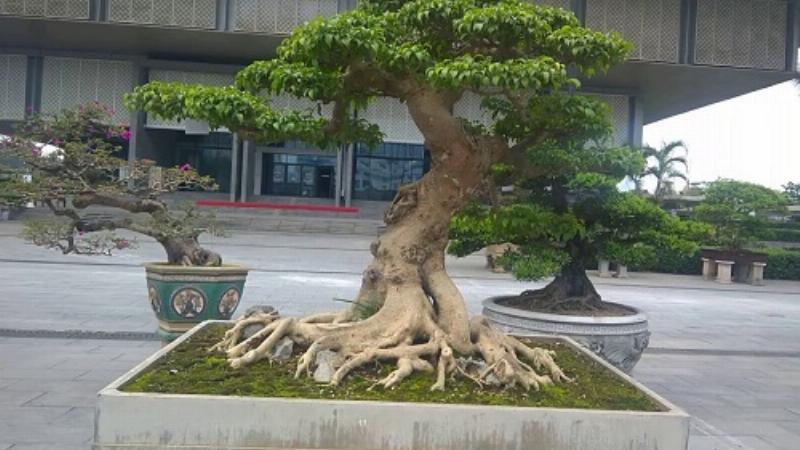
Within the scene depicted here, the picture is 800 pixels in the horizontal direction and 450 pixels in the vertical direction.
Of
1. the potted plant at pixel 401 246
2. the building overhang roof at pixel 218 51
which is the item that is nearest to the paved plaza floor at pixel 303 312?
the potted plant at pixel 401 246

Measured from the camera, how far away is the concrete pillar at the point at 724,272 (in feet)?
59.3

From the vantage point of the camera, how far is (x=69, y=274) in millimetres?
12117

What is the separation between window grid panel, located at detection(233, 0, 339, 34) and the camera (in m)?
18.9

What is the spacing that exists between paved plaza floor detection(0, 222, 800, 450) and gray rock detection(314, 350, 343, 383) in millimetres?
1671

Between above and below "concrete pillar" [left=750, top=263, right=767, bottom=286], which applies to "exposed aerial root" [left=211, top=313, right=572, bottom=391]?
above

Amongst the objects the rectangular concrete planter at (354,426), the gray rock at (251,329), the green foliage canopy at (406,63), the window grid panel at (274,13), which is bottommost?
the rectangular concrete planter at (354,426)

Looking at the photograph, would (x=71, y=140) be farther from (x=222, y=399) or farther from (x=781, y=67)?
(x=781, y=67)

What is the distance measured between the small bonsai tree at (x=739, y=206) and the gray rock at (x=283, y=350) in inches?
565

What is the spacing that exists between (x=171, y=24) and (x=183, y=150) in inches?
523

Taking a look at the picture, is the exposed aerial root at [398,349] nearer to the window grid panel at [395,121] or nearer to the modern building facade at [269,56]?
the modern building facade at [269,56]

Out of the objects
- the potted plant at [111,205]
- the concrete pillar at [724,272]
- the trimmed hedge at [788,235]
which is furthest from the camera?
→ the trimmed hedge at [788,235]

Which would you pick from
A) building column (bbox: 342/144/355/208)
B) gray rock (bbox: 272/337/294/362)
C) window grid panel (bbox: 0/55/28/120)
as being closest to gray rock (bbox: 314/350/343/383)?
gray rock (bbox: 272/337/294/362)

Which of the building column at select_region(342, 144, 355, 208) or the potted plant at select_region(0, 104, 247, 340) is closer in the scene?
the potted plant at select_region(0, 104, 247, 340)

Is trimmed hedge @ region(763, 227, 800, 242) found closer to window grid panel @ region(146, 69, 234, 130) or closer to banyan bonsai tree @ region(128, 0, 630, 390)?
window grid panel @ region(146, 69, 234, 130)
